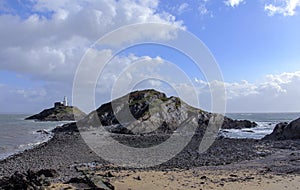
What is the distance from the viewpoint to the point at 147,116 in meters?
64.2

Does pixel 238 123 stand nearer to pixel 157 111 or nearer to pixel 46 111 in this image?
pixel 157 111

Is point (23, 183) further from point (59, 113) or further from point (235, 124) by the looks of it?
point (59, 113)

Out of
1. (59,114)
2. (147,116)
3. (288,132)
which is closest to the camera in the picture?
(288,132)

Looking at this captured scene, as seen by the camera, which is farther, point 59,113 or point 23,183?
point 59,113

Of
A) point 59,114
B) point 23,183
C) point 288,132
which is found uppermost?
point 59,114

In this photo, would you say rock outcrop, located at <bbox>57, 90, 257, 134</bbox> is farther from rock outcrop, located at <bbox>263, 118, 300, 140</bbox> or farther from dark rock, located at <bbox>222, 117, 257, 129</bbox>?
rock outcrop, located at <bbox>263, 118, 300, 140</bbox>

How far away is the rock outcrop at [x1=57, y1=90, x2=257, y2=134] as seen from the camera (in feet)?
199

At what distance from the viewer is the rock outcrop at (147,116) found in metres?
60.7

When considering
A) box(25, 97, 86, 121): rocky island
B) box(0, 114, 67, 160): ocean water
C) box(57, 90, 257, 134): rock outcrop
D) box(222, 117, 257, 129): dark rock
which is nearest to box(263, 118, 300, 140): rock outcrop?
box(57, 90, 257, 134): rock outcrop

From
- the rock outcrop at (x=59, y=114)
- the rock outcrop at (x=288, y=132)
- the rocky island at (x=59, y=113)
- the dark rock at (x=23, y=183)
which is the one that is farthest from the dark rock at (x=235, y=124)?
the rock outcrop at (x=59, y=114)

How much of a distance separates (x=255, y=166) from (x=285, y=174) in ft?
11.3

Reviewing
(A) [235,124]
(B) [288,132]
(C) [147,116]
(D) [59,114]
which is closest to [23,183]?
(B) [288,132]

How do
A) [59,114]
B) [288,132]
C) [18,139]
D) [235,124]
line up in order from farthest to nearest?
[59,114]
[235,124]
[18,139]
[288,132]

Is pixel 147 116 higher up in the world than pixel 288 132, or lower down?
higher up
